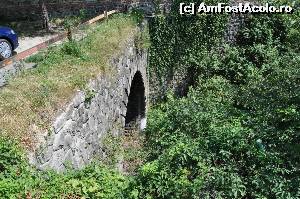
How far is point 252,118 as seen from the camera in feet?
28.7

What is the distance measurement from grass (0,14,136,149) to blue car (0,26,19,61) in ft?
6.12

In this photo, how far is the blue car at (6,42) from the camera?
434 inches

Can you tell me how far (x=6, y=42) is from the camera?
11195mm

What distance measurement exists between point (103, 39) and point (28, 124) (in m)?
4.56

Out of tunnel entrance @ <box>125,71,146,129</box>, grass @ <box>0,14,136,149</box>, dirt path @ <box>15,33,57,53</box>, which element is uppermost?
grass @ <box>0,14,136,149</box>

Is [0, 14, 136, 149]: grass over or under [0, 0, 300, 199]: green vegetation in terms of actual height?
over

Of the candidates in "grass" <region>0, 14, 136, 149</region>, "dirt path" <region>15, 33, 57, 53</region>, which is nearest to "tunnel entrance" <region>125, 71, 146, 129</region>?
"dirt path" <region>15, 33, 57, 53</region>

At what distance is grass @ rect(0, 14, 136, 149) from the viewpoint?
21.5 ft

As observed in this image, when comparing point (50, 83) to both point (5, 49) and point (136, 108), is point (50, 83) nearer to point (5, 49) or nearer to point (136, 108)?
point (5, 49)

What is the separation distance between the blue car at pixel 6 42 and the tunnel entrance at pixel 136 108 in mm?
4689

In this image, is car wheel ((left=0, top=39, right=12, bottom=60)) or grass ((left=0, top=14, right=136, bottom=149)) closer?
grass ((left=0, top=14, right=136, bottom=149))

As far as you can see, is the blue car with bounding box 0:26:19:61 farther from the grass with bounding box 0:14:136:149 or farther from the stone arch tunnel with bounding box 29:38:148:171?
the stone arch tunnel with bounding box 29:38:148:171

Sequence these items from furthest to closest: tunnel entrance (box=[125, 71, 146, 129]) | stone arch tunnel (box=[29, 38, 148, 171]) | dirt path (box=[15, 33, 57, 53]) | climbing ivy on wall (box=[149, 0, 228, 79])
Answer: tunnel entrance (box=[125, 71, 146, 129])
climbing ivy on wall (box=[149, 0, 228, 79])
dirt path (box=[15, 33, 57, 53])
stone arch tunnel (box=[29, 38, 148, 171])

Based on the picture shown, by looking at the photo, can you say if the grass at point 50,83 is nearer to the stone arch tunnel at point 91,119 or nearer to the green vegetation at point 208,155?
the green vegetation at point 208,155
